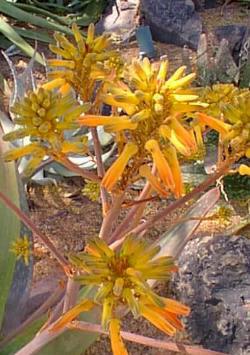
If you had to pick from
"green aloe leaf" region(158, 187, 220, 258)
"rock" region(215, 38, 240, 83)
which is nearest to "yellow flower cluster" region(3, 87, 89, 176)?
"green aloe leaf" region(158, 187, 220, 258)

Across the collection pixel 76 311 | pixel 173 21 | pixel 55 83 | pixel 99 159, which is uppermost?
pixel 55 83

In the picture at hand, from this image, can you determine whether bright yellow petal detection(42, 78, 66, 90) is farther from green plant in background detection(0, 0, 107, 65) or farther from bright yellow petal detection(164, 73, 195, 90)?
green plant in background detection(0, 0, 107, 65)

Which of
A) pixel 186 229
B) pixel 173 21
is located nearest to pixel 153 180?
pixel 186 229

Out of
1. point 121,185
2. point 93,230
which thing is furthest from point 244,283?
point 121,185

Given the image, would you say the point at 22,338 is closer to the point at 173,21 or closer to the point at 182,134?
the point at 182,134

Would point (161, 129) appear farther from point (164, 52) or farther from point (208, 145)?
point (164, 52)
